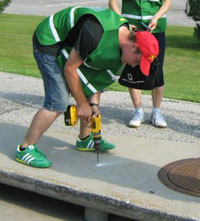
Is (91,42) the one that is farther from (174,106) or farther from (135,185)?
(174,106)

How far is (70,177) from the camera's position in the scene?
13.7ft

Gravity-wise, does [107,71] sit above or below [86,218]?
above

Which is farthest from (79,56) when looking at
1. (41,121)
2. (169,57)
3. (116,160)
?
(169,57)

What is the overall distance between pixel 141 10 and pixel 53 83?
1.61 meters

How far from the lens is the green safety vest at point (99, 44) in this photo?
3988mm

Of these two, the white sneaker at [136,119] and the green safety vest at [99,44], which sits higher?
the green safety vest at [99,44]

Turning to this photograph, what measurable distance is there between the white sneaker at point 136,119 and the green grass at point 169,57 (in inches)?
65.6

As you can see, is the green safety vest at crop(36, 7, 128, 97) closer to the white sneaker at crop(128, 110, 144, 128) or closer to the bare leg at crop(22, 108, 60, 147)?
the bare leg at crop(22, 108, 60, 147)

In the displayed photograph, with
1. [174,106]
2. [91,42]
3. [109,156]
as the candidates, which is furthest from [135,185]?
[174,106]

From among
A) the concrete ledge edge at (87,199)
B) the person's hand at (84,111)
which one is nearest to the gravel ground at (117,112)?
the person's hand at (84,111)

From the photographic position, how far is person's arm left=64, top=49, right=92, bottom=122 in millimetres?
4008

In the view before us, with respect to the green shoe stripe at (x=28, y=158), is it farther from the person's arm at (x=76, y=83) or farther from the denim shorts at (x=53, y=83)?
the person's arm at (x=76, y=83)

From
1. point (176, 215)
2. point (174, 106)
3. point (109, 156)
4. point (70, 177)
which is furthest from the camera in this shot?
point (174, 106)

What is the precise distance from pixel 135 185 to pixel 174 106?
2870 millimetres
